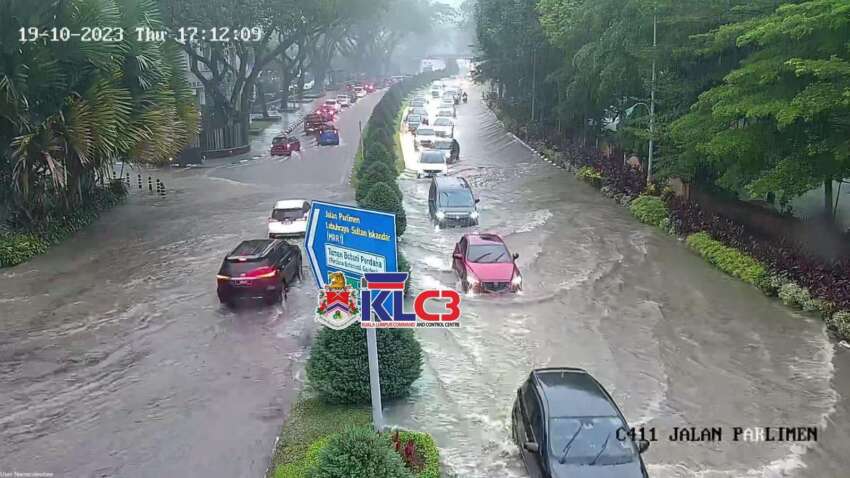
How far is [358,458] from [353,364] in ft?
11.3

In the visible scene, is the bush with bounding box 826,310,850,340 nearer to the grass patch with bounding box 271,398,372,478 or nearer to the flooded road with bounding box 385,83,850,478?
the flooded road with bounding box 385,83,850,478

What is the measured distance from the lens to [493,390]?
13633 millimetres

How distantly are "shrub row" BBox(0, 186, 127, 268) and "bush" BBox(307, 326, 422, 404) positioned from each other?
14403 mm

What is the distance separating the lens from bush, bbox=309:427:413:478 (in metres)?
8.18

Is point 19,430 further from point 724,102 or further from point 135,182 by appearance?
point 135,182

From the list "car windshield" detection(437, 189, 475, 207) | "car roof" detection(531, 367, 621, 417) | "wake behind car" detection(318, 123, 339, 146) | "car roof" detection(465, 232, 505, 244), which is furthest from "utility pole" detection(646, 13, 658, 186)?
"wake behind car" detection(318, 123, 339, 146)

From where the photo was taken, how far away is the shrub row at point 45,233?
22.3 m

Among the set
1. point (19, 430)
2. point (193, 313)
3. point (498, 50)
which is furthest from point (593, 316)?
point (498, 50)

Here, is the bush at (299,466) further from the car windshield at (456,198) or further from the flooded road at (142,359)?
the car windshield at (456,198)

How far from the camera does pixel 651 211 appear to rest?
27891mm

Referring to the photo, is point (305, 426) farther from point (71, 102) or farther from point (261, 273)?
point (71, 102)

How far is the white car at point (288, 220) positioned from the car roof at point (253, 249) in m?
4.65

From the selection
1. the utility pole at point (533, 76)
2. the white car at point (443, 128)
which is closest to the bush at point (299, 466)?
the utility pole at point (533, 76)

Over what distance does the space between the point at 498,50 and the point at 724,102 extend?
34054mm
